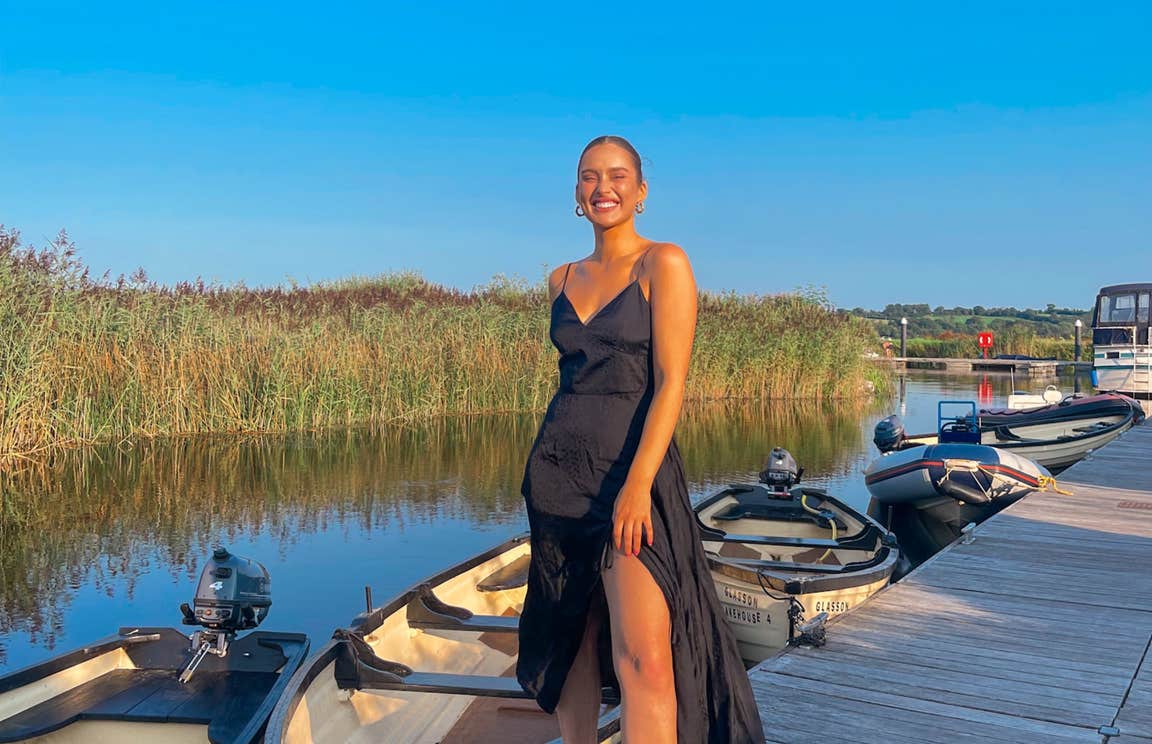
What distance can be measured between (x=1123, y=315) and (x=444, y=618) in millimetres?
17751

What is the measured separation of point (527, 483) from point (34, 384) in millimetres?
11345

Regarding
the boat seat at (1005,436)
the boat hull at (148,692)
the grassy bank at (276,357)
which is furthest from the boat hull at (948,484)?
the grassy bank at (276,357)

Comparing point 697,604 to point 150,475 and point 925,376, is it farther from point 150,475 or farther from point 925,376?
point 925,376

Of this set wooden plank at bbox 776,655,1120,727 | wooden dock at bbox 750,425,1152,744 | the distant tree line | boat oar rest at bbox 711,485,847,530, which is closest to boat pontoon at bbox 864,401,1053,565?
boat oar rest at bbox 711,485,847,530

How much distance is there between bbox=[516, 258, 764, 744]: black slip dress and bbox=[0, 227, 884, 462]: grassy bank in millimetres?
11119

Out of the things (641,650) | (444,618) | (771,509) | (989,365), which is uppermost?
(989,365)

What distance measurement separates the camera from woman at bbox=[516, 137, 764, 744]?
236 centimetres

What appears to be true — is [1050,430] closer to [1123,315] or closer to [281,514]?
[1123,315]

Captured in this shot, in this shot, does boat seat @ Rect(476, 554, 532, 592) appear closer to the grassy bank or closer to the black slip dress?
the black slip dress

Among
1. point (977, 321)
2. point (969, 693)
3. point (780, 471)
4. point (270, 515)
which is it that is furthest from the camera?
point (977, 321)

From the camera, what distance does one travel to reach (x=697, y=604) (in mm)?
2436

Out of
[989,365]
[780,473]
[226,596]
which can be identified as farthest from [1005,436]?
[989,365]

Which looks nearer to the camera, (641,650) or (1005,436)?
(641,650)

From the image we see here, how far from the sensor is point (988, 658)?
4422 millimetres
